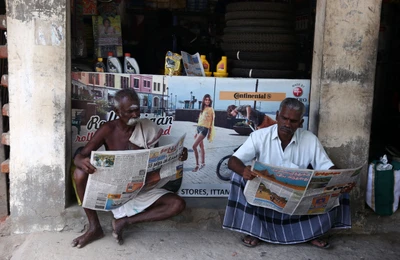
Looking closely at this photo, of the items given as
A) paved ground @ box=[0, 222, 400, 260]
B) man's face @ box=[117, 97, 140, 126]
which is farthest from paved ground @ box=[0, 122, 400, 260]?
man's face @ box=[117, 97, 140, 126]

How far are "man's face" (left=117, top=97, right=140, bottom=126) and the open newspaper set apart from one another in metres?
0.29

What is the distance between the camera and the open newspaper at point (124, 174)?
9.60 feet

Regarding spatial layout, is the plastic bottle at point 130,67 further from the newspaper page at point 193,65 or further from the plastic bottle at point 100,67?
the newspaper page at point 193,65

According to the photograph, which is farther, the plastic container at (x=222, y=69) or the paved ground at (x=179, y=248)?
the plastic container at (x=222, y=69)

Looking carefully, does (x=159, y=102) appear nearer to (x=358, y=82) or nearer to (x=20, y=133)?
(x=20, y=133)

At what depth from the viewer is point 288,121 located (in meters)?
3.17

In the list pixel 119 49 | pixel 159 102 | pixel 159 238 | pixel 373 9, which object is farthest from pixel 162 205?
pixel 373 9

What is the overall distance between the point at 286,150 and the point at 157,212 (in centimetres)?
98

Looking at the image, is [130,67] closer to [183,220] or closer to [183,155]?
[183,155]

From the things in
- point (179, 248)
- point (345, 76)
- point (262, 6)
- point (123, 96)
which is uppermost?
point (262, 6)

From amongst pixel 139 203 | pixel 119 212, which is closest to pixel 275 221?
pixel 139 203

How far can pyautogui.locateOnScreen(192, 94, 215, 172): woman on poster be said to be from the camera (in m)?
3.69

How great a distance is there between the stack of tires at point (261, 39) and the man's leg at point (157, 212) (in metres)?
1.16

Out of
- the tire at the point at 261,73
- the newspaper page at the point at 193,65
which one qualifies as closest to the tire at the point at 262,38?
the tire at the point at 261,73
